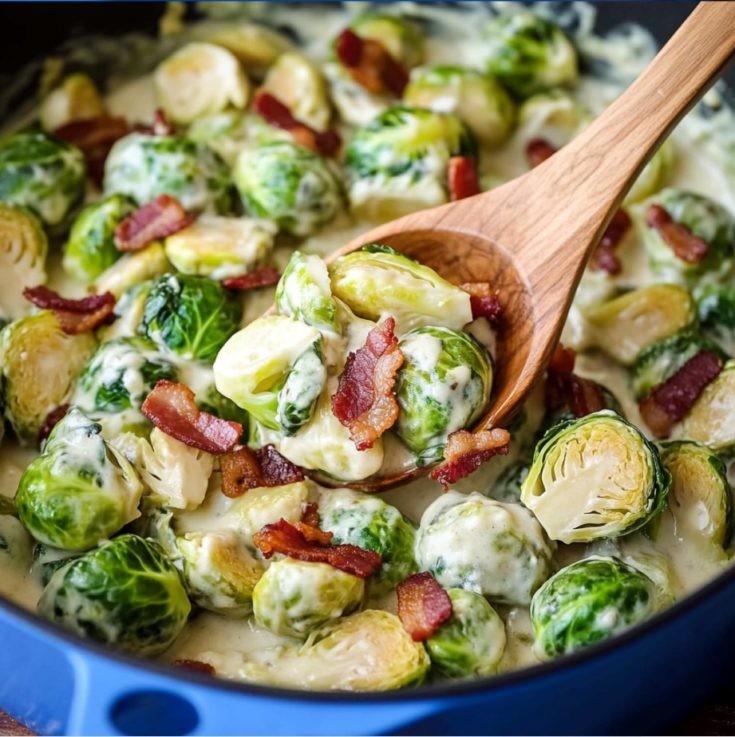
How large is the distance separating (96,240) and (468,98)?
4.73 feet

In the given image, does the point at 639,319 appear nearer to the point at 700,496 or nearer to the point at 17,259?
the point at 700,496

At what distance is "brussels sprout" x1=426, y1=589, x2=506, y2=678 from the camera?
2.72 m

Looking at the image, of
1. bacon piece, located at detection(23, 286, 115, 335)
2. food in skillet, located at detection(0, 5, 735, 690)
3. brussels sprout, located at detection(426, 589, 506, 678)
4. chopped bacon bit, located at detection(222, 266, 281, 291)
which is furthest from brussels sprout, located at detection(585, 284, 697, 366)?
bacon piece, located at detection(23, 286, 115, 335)

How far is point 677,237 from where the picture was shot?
3.73 metres

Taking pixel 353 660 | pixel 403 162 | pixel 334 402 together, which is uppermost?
pixel 403 162

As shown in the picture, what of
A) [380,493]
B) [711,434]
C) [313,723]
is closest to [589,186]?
[711,434]

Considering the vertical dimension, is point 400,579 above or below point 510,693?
below

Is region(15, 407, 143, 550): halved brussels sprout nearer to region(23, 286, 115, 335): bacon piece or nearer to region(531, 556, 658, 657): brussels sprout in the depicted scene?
region(23, 286, 115, 335): bacon piece

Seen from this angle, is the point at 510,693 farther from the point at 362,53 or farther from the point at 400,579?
the point at 362,53

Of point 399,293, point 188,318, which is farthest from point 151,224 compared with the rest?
point 399,293

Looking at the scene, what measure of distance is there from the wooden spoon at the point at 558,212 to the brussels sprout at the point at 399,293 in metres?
0.21

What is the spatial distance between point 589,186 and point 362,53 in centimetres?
142

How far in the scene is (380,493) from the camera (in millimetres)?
3141

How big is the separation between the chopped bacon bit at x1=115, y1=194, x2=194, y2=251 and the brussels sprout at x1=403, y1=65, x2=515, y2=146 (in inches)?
40.6
